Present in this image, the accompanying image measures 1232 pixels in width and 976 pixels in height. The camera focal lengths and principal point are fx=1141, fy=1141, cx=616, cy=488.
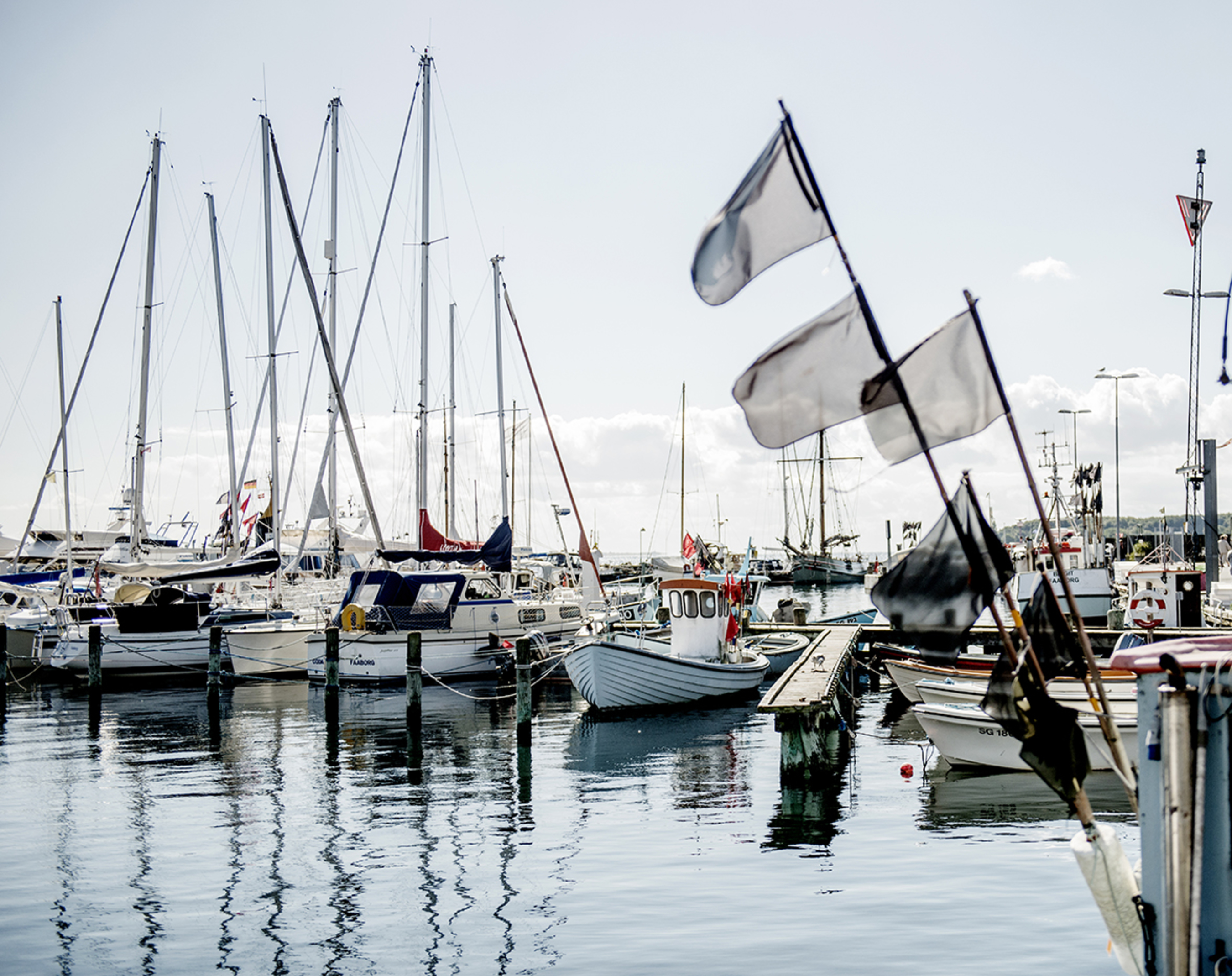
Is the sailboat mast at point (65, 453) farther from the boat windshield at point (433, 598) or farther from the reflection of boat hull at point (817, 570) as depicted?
the reflection of boat hull at point (817, 570)

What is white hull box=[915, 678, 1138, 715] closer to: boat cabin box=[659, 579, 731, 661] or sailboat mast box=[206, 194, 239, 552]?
boat cabin box=[659, 579, 731, 661]

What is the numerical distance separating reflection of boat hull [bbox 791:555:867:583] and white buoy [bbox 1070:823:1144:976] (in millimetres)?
109793

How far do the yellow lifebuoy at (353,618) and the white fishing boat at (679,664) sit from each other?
25.0 ft

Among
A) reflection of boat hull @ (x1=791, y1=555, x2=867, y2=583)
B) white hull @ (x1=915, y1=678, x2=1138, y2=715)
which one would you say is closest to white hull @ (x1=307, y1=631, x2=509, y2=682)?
white hull @ (x1=915, y1=678, x2=1138, y2=715)

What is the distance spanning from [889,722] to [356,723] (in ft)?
39.9

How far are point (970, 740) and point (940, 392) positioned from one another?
13084 millimetres

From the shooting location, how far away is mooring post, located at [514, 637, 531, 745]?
21812 mm

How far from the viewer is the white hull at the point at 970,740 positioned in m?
18.2

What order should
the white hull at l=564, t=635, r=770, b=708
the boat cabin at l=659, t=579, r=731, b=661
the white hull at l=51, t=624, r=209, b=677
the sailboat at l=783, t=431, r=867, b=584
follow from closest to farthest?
the white hull at l=564, t=635, r=770, b=708, the boat cabin at l=659, t=579, r=731, b=661, the white hull at l=51, t=624, r=209, b=677, the sailboat at l=783, t=431, r=867, b=584

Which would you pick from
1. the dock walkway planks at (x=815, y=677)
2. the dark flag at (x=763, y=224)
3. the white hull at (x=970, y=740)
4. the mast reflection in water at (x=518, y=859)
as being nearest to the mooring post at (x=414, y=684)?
the mast reflection in water at (x=518, y=859)


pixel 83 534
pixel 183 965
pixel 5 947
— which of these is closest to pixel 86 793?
pixel 5 947

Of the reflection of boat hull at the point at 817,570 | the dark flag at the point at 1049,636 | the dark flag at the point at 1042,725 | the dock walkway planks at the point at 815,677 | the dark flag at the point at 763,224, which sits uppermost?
the dark flag at the point at 763,224

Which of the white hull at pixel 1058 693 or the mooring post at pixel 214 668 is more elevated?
the white hull at pixel 1058 693

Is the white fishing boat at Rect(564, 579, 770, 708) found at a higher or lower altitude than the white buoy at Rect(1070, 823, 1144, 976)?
lower
